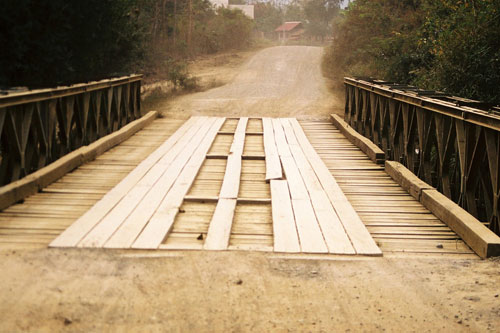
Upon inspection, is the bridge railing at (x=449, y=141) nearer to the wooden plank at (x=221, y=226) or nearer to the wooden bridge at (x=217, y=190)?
the wooden bridge at (x=217, y=190)

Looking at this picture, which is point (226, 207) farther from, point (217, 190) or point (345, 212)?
point (345, 212)

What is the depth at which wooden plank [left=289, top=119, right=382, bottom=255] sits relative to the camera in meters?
4.71

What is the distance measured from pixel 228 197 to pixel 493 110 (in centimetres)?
268

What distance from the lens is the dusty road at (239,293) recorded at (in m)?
3.38

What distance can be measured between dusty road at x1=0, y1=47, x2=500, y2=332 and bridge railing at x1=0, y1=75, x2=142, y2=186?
2.01 metres

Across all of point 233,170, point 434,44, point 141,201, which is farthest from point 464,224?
point 434,44

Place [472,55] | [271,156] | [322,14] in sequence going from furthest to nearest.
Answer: [322,14], [472,55], [271,156]

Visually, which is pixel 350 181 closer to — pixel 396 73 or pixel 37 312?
pixel 37 312

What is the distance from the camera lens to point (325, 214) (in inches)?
221

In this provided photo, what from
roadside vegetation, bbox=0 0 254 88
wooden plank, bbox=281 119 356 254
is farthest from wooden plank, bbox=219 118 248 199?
roadside vegetation, bbox=0 0 254 88

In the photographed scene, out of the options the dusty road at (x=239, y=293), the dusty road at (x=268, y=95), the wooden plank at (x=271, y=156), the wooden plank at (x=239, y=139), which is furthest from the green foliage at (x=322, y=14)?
the dusty road at (x=239, y=293)

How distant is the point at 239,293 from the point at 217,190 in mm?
2881

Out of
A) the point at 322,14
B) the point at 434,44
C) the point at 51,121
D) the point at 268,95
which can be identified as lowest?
the point at 268,95

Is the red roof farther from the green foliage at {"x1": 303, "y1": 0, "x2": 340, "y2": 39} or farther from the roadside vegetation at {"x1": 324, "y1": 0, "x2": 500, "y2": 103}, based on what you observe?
the roadside vegetation at {"x1": 324, "y1": 0, "x2": 500, "y2": 103}
